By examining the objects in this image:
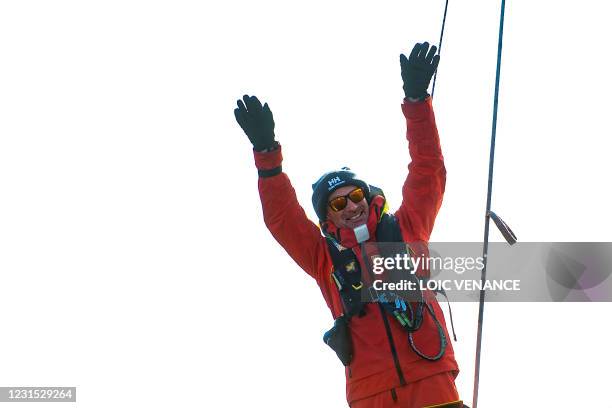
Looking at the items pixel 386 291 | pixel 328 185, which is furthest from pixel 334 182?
pixel 386 291

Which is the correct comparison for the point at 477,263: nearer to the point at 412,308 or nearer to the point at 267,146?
the point at 412,308

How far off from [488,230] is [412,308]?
2.41 ft

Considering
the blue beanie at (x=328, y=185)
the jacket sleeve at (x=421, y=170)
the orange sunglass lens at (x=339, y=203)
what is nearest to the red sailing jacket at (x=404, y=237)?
the jacket sleeve at (x=421, y=170)

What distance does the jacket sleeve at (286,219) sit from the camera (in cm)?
706

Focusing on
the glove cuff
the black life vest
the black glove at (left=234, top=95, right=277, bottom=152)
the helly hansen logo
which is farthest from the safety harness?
the black glove at (left=234, top=95, right=277, bottom=152)

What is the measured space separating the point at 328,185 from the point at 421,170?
27.1 inches

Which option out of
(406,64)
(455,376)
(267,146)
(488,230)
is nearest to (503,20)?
(406,64)

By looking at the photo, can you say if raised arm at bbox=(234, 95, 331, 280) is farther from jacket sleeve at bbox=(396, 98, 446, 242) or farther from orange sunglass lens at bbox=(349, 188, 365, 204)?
jacket sleeve at bbox=(396, 98, 446, 242)

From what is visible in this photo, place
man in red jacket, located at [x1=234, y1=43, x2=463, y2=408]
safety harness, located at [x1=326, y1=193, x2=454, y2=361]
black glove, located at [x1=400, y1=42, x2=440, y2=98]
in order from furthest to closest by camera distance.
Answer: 1. black glove, located at [x1=400, y1=42, x2=440, y2=98]
2. safety harness, located at [x1=326, y1=193, x2=454, y2=361]
3. man in red jacket, located at [x1=234, y1=43, x2=463, y2=408]

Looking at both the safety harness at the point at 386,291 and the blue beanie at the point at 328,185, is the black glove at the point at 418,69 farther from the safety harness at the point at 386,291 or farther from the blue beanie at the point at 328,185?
the safety harness at the point at 386,291

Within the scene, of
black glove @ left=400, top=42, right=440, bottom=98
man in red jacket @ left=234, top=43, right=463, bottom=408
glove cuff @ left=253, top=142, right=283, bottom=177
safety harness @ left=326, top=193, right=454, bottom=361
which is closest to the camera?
man in red jacket @ left=234, top=43, right=463, bottom=408

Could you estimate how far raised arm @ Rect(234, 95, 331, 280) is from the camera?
23.2ft

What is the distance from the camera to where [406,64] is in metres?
6.88

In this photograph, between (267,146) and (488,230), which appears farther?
(267,146)
